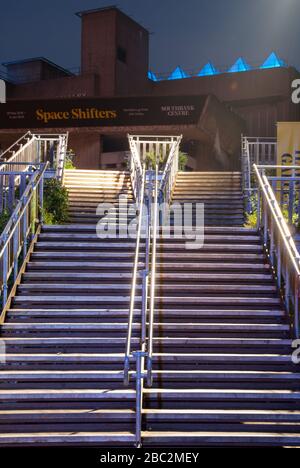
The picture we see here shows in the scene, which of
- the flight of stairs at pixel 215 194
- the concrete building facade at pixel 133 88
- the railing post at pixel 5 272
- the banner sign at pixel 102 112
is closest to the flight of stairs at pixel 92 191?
the flight of stairs at pixel 215 194

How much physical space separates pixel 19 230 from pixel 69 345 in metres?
2.33

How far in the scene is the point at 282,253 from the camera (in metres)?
9.02

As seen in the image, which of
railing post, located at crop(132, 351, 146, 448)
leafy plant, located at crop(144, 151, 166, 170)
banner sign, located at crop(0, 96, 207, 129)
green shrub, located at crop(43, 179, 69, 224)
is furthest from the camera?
banner sign, located at crop(0, 96, 207, 129)

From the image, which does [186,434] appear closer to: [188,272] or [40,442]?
[40,442]

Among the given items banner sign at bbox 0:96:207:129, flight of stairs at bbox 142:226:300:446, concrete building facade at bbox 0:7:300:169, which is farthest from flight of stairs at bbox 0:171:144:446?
concrete building facade at bbox 0:7:300:169

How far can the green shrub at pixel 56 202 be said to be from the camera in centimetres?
1260

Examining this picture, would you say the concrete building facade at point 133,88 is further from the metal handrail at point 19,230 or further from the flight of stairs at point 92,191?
the metal handrail at point 19,230

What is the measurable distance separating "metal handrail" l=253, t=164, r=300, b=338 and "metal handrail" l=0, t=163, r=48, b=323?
11.9 feet

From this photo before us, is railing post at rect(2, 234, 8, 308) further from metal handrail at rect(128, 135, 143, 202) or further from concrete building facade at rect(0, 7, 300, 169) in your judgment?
concrete building facade at rect(0, 7, 300, 169)

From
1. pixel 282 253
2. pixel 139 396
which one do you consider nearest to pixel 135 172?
pixel 282 253

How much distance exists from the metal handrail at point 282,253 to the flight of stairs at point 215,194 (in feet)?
10.4

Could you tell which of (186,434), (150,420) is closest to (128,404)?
(150,420)

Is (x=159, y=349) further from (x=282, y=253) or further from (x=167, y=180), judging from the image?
(x=167, y=180)

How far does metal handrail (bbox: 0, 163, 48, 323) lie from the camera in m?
8.30
